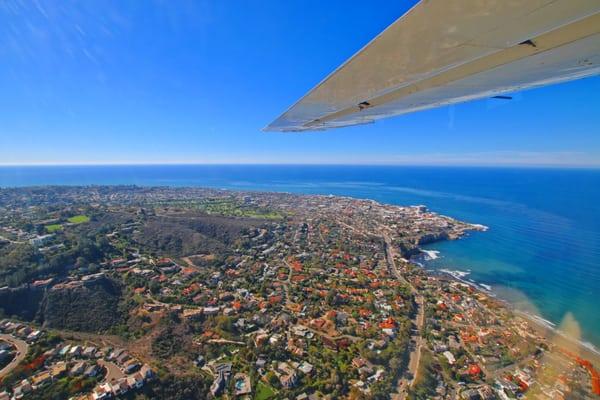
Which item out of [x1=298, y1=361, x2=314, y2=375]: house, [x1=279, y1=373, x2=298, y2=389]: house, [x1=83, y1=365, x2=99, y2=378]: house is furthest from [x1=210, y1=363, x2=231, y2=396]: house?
Result: [x1=83, y1=365, x2=99, y2=378]: house

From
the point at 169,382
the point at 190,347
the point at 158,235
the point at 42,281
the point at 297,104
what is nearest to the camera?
the point at 297,104

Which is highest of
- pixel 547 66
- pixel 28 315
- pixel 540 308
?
pixel 547 66

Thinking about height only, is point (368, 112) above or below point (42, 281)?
above

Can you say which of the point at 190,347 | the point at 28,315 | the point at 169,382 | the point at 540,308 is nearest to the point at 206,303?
the point at 190,347

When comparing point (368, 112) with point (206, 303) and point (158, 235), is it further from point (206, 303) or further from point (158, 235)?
point (158, 235)

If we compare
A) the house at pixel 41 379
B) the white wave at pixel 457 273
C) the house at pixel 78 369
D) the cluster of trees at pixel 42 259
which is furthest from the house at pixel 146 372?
the white wave at pixel 457 273

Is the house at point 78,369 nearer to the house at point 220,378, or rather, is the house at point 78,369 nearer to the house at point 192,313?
the house at point 192,313

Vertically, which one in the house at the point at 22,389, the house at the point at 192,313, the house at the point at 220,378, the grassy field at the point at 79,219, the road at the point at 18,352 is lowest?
the house at the point at 220,378

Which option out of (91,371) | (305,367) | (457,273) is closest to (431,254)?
(457,273)

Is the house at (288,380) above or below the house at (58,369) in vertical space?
below
